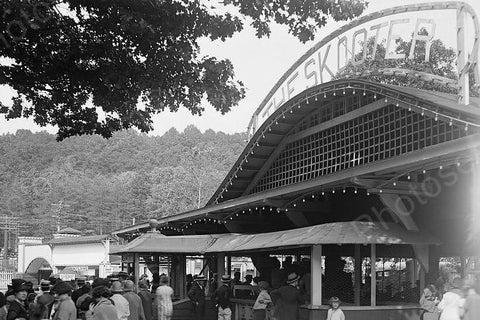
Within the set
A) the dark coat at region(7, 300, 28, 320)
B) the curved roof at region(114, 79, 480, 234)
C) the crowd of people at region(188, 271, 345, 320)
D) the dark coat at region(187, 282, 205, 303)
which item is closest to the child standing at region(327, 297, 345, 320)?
the crowd of people at region(188, 271, 345, 320)

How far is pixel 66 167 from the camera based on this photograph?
118750mm

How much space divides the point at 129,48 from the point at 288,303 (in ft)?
18.6

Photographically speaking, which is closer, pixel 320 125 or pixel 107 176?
pixel 320 125

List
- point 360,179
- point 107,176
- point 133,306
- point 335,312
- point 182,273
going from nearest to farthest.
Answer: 1. point 133,306
2. point 335,312
3. point 360,179
4. point 182,273
5. point 107,176

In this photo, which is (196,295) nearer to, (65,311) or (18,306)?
(65,311)

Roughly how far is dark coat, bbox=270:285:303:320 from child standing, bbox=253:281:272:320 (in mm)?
1296

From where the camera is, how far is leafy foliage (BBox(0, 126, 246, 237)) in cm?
8406

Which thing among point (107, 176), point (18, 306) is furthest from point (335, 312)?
point (107, 176)

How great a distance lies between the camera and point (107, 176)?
393 feet

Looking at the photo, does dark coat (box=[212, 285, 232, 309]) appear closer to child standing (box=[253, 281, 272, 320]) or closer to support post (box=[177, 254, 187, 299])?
child standing (box=[253, 281, 272, 320])

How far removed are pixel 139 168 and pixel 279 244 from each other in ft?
348

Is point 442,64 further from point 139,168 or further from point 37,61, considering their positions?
point 139,168

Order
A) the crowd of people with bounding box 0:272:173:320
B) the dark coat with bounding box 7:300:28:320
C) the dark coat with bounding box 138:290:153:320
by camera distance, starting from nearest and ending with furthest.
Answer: the dark coat with bounding box 7:300:28:320 → the crowd of people with bounding box 0:272:173:320 → the dark coat with bounding box 138:290:153:320

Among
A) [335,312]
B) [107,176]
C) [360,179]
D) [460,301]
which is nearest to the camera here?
[460,301]
